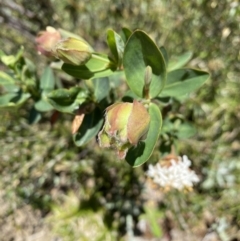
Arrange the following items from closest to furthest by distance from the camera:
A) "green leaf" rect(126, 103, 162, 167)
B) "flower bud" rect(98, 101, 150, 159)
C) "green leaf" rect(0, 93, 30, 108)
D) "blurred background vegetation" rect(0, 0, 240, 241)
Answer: "flower bud" rect(98, 101, 150, 159) < "green leaf" rect(126, 103, 162, 167) < "green leaf" rect(0, 93, 30, 108) < "blurred background vegetation" rect(0, 0, 240, 241)

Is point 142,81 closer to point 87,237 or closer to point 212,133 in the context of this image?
point 212,133

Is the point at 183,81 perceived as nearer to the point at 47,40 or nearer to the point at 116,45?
the point at 116,45

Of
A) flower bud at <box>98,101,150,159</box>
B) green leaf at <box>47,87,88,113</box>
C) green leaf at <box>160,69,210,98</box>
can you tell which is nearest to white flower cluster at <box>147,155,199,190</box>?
green leaf at <box>160,69,210,98</box>

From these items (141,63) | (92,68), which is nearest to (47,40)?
(92,68)

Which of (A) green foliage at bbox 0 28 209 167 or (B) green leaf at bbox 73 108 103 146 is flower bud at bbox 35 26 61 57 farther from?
(B) green leaf at bbox 73 108 103 146

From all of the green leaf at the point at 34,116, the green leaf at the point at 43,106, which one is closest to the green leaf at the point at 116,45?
the green leaf at the point at 43,106

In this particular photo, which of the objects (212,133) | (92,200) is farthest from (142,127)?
(92,200)

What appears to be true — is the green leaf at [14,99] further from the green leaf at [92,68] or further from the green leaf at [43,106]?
the green leaf at [92,68]

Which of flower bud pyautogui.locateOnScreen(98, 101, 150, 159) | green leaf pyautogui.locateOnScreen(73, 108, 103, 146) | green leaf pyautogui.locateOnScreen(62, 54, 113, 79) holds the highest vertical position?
flower bud pyautogui.locateOnScreen(98, 101, 150, 159)
